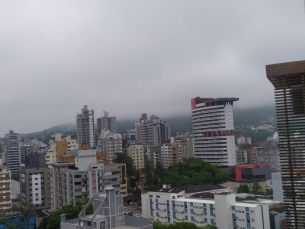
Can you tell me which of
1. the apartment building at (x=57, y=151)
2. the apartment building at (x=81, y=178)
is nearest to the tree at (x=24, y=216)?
the apartment building at (x=81, y=178)

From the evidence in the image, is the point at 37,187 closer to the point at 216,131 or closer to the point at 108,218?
the point at 108,218

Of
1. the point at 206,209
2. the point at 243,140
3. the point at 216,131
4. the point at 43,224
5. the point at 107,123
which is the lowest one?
the point at 43,224

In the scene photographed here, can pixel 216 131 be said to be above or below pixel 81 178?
above

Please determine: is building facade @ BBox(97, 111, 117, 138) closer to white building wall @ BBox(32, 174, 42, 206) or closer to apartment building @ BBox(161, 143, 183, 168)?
apartment building @ BBox(161, 143, 183, 168)

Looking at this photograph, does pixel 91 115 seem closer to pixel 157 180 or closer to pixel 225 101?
pixel 225 101

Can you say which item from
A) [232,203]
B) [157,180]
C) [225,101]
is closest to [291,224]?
[232,203]

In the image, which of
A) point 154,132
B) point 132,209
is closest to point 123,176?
point 132,209

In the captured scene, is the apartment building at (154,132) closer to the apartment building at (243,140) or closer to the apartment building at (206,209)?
the apartment building at (243,140)
